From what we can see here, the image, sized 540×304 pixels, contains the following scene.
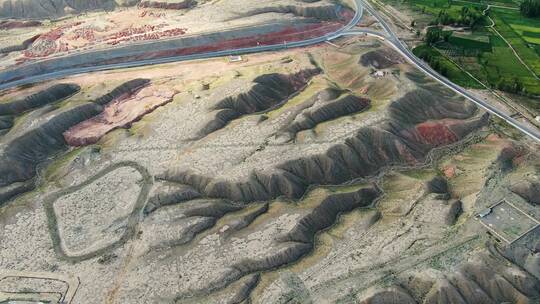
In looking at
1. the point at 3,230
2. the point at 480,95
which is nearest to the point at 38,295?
the point at 3,230

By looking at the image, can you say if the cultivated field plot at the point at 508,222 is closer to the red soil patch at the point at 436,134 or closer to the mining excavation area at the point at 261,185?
the mining excavation area at the point at 261,185

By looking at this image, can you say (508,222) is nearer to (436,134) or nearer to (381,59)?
(436,134)

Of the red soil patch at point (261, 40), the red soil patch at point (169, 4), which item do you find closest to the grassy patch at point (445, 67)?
the red soil patch at point (261, 40)

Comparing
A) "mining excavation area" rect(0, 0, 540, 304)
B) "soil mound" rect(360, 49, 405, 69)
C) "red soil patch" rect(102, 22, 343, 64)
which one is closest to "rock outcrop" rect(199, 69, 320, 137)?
"mining excavation area" rect(0, 0, 540, 304)

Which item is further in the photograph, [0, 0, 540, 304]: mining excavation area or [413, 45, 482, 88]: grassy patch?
[413, 45, 482, 88]: grassy patch

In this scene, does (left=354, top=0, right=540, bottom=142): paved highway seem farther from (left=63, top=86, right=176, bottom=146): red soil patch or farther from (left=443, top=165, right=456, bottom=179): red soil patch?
(left=63, top=86, right=176, bottom=146): red soil patch

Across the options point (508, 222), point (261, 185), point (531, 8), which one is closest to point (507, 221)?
point (508, 222)

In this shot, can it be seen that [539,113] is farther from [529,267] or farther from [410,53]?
[529,267]

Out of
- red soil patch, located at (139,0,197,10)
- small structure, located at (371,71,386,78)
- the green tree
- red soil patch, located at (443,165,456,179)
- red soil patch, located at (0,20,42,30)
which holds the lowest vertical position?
red soil patch, located at (443,165,456,179)
